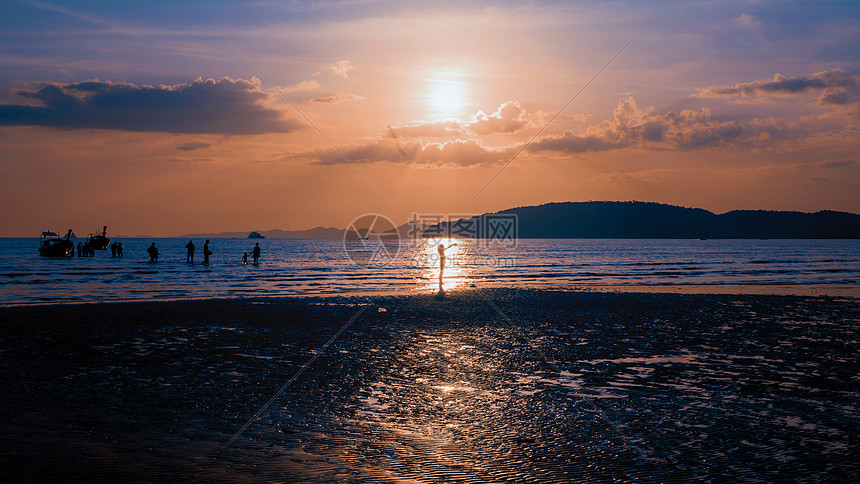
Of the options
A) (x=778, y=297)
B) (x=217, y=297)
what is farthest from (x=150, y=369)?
(x=778, y=297)

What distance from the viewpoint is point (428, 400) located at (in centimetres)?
1066

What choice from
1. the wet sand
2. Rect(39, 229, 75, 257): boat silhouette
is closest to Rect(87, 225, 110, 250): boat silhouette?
Rect(39, 229, 75, 257): boat silhouette

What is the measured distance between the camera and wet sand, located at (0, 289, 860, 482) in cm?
742

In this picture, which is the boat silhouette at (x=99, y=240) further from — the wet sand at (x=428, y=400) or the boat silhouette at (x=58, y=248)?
the wet sand at (x=428, y=400)

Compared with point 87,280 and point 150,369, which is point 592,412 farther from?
point 87,280

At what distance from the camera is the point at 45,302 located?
28953mm

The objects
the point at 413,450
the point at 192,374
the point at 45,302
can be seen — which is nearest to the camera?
the point at 413,450

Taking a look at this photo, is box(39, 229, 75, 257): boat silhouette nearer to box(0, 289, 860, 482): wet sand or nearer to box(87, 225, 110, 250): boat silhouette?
box(87, 225, 110, 250): boat silhouette

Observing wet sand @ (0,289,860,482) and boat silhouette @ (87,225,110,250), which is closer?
wet sand @ (0,289,860,482)

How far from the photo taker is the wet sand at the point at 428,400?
292 inches

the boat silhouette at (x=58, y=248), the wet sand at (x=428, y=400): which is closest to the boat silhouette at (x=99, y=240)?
the boat silhouette at (x=58, y=248)

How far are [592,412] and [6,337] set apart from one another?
1673cm

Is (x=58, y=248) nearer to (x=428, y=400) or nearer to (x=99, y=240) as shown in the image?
(x=99, y=240)

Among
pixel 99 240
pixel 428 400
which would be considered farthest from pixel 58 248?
pixel 428 400
